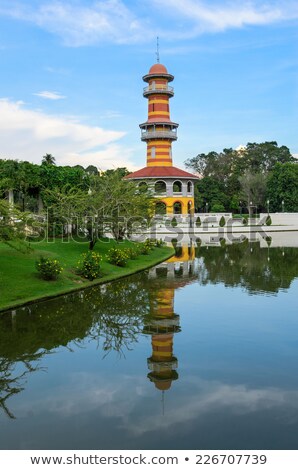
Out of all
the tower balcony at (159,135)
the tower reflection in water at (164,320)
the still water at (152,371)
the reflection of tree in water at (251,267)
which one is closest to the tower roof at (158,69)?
the tower balcony at (159,135)

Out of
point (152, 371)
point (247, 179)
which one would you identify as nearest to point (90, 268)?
point (152, 371)

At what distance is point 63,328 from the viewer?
15500mm

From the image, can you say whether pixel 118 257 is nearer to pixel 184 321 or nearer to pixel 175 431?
pixel 184 321

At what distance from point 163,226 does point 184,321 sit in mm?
45388

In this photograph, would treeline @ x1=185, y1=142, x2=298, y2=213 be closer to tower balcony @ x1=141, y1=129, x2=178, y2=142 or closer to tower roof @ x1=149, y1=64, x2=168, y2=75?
tower balcony @ x1=141, y1=129, x2=178, y2=142

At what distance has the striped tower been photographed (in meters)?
66.1

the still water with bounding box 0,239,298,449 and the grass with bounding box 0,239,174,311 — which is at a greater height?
the grass with bounding box 0,239,174,311

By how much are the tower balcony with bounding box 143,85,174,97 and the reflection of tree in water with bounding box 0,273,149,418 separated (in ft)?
162

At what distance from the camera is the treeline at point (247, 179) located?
260 feet

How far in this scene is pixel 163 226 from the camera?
2411 inches

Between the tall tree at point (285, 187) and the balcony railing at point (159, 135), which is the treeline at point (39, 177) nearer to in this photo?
the balcony railing at point (159, 135)

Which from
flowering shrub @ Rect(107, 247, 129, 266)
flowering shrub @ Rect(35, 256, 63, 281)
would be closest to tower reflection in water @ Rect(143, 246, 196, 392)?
flowering shrub @ Rect(107, 247, 129, 266)

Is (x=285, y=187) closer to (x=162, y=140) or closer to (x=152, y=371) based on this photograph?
(x=162, y=140)

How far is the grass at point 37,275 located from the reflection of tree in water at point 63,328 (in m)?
0.73
